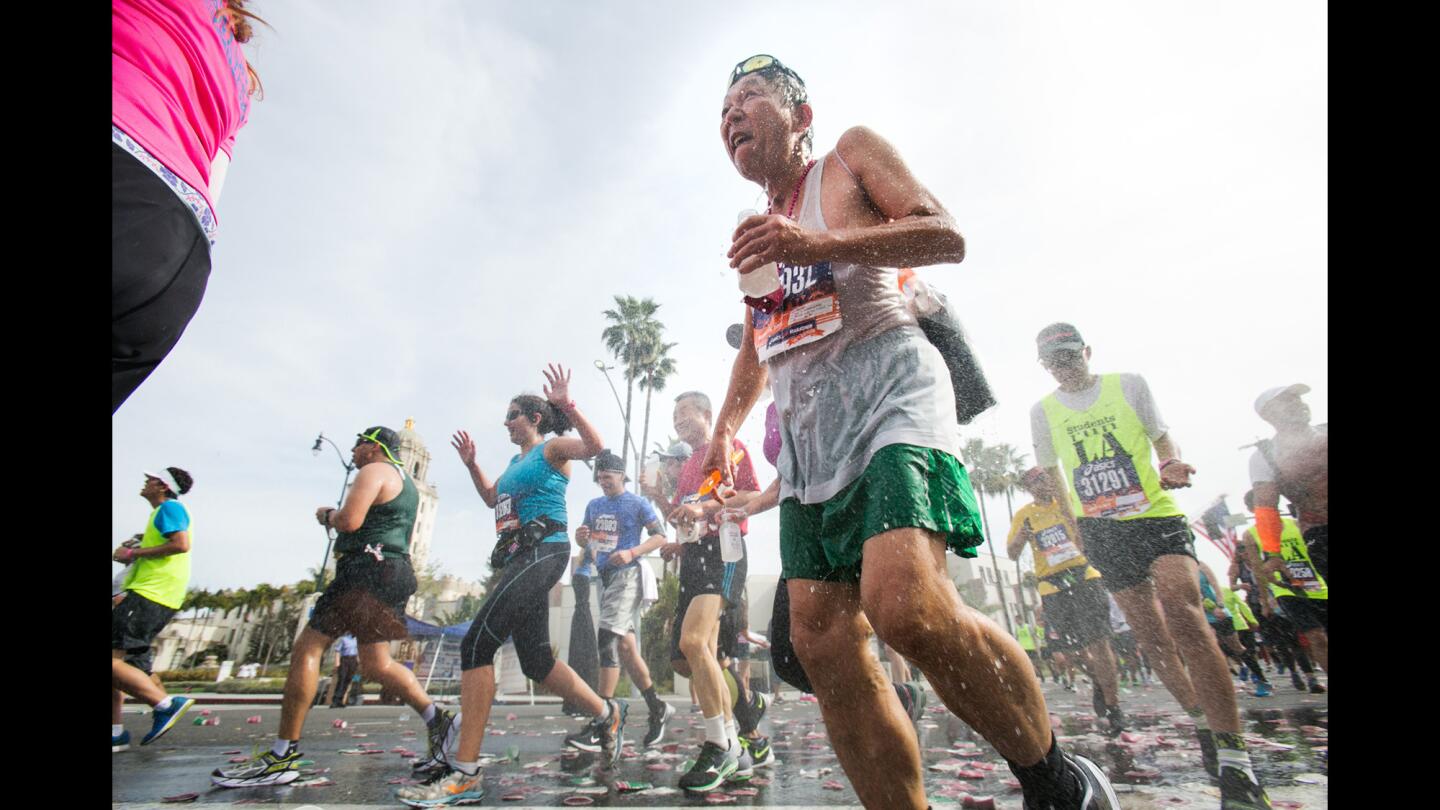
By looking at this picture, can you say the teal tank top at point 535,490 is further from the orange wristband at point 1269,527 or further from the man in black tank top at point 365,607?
the orange wristband at point 1269,527

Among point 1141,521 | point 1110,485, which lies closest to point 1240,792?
point 1141,521

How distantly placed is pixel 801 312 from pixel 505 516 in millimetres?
3005

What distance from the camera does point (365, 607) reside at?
386cm

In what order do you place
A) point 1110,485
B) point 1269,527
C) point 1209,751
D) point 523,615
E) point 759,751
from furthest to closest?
point 1269,527 < point 759,751 < point 523,615 < point 1110,485 < point 1209,751

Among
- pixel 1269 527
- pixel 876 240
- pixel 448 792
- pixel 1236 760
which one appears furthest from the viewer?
pixel 1269 527

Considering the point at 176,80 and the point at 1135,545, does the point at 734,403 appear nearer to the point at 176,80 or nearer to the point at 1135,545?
the point at 176,80

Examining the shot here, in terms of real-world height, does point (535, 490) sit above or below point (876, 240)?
above

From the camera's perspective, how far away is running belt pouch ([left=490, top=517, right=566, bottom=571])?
13.3 feet
